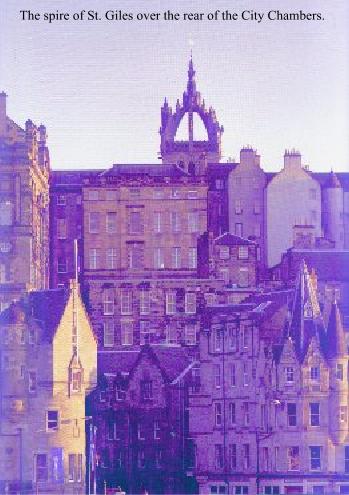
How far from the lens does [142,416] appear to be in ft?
72.0

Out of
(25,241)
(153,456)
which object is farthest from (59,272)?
(153,456)

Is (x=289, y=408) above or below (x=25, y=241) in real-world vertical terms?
below

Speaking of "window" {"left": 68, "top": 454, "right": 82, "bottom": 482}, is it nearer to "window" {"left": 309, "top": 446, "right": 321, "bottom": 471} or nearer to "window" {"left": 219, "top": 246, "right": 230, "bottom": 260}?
"window" {"left": 309, "top": 446, "right": 321, "bottom": 471}

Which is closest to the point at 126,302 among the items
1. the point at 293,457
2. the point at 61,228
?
the point at 61,228

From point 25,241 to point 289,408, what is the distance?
258cm

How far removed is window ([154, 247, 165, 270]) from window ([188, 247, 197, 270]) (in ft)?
0.74

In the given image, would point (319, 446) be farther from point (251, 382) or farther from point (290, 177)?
point (290, 177)

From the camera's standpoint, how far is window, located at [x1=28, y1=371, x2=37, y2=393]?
21.6 m

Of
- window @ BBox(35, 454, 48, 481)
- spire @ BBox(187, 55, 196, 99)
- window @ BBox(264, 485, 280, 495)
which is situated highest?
spire @ BBox(187, 55, 196, 99)

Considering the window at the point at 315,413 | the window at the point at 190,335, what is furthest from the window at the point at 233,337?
the window at the point at 315,413

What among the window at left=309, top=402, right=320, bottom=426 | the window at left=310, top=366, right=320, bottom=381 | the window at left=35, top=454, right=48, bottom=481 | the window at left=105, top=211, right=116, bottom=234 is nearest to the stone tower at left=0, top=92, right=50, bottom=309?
the window at left=105, top=211, right=116, bottom=234

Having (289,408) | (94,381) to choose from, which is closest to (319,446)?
(289,408)

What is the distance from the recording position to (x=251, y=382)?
71.2ft

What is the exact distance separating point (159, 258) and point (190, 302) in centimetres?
45
